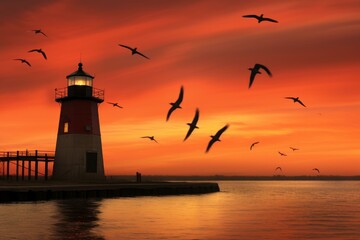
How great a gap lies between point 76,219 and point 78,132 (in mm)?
24481

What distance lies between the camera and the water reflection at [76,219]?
29.8 metres

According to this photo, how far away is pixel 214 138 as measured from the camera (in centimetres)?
1977

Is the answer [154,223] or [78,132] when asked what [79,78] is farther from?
[154,223]

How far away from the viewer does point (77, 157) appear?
61.3 metres

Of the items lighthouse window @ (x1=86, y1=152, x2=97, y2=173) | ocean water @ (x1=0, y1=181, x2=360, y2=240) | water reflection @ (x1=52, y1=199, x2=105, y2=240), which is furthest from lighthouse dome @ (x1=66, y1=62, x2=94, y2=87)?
ocean water @ (x1=0, y1=181, x2=360, y2=240)

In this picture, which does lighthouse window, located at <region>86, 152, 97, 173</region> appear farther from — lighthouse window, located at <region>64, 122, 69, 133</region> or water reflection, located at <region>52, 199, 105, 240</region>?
water reflection, located at <region>52, 199, 105, 240</region>

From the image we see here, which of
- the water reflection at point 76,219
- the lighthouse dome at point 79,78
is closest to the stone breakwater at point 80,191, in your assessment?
the water reflection at point 76,219

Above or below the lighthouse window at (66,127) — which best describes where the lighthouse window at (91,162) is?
below

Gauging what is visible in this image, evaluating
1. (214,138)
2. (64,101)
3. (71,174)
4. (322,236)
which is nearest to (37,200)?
(71,174)

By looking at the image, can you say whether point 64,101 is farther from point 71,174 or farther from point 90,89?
point 71,174

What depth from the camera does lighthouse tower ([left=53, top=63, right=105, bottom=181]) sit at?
6122cm

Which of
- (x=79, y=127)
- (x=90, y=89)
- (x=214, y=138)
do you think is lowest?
(x=214, y=138)

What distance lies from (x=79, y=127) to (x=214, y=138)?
4317 cm

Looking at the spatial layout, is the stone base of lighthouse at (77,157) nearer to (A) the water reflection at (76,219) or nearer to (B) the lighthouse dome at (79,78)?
(B) the lighthouse dome at (79,78)
